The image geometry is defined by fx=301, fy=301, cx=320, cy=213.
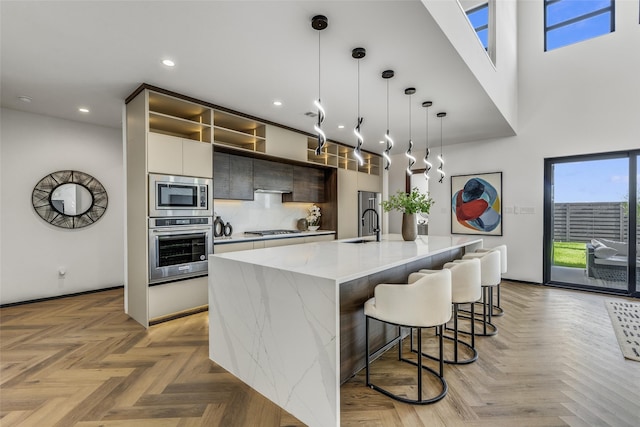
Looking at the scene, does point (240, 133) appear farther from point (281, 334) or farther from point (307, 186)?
point (281, 334)

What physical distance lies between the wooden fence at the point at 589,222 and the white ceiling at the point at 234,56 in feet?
7.41

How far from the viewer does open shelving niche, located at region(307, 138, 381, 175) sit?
18.3 feet

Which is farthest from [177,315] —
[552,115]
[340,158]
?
[552,115]

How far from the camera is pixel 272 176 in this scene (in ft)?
15.9

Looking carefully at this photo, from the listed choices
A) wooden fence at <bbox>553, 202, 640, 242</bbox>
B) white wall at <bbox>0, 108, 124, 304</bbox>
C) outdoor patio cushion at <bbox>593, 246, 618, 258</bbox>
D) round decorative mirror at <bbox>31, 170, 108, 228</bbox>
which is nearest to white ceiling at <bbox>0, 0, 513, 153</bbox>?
white wall at <bbox>0, 108, 124, 304</bbox>

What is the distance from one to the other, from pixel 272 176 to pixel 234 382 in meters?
3.22

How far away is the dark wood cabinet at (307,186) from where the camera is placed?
5.28 m

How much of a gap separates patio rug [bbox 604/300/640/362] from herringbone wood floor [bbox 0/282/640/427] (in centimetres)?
9

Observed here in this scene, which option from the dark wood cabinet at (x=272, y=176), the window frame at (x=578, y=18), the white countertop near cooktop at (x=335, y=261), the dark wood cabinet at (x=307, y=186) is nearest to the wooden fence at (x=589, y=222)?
the window frame at (x=578, y=18)

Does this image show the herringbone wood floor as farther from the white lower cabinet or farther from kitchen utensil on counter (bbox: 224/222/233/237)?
kitchen utensil on counter (bbox: 224/222/233/237)

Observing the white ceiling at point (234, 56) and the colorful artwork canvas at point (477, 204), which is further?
the colorful artwork canvas at point (477, 204)

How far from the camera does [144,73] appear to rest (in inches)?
118

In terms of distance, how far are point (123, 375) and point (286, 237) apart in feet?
9.04

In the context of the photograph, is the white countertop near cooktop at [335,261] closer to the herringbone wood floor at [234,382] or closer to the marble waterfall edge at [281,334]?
the marble waterfall edge at [281,334]
